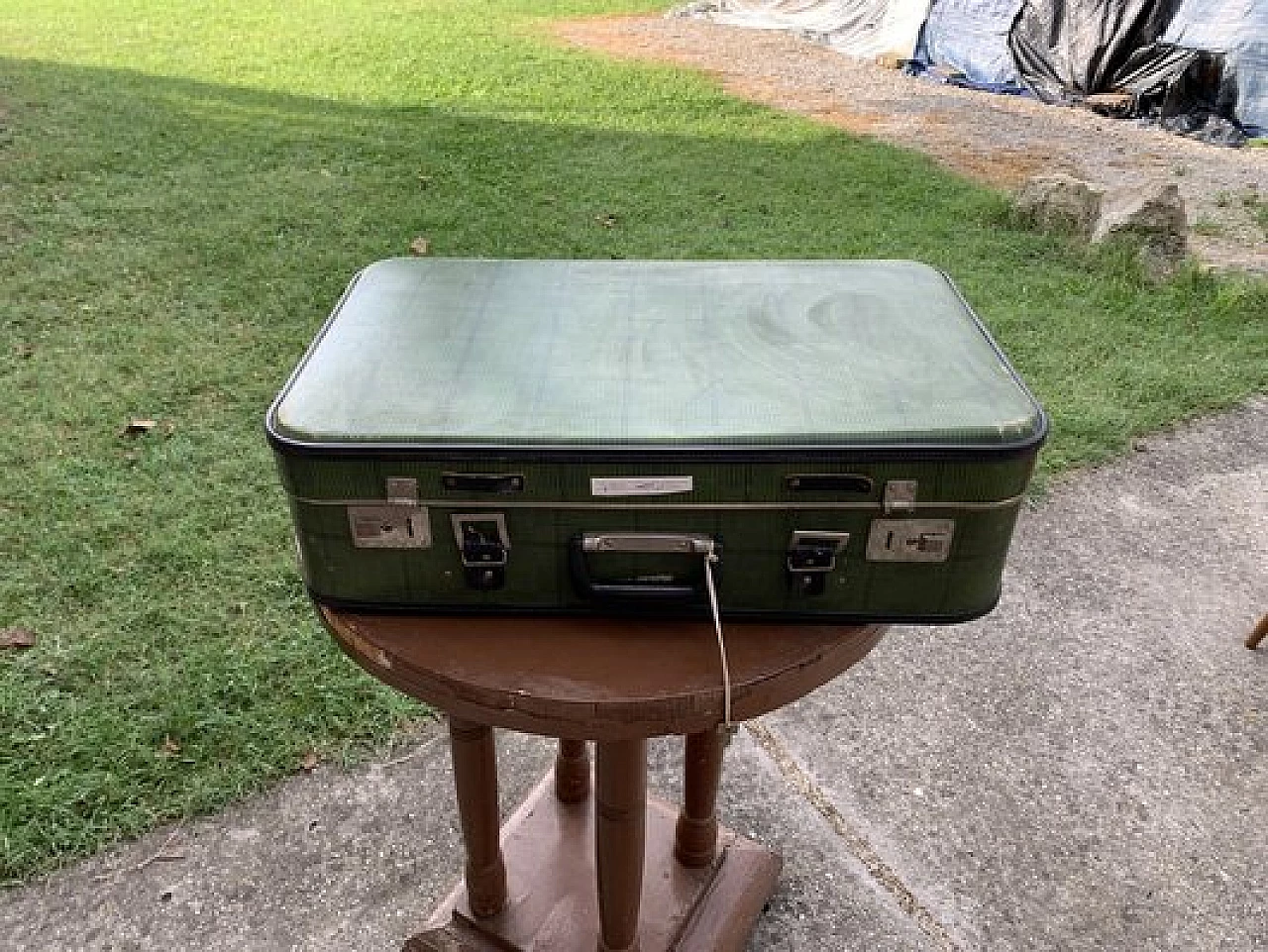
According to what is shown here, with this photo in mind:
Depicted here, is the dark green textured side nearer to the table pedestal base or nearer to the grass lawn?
the table pedestal base

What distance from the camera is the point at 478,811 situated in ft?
5.49

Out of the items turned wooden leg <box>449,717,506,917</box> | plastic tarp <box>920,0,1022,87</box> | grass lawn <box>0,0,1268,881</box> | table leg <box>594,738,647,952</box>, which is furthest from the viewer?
plastic tarp <box>920,0,1022,87</box>

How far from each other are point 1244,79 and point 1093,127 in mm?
1367

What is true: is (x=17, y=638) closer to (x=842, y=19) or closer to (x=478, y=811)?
(x=478, y=811)

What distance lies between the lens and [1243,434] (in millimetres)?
3777

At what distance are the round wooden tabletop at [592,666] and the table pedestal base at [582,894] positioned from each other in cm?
74

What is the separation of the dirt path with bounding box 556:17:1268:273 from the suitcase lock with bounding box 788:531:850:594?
5030 millimetres

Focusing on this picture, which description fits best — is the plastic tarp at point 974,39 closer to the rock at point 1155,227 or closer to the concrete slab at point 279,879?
the rock at point 1155,227

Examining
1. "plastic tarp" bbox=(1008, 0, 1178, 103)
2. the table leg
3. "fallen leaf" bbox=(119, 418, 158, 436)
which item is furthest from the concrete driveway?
"plastic tarp" bbox=(1008, 0, 1178, 103)

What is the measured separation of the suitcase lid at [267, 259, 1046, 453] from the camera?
117 cm

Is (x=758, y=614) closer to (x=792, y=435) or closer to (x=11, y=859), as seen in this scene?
(x=792, y=435)

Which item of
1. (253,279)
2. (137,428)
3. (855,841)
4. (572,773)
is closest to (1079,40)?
(253,279)

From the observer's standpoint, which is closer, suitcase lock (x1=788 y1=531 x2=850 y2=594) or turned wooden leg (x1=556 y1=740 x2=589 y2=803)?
suitcase lock (x1=788 y1=531 x2=850 y2=594)

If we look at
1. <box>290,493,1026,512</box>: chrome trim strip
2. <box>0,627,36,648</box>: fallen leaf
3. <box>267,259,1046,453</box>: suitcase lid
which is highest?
<box>267,259,1046,453</box>: suitcase lid
